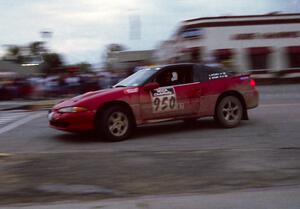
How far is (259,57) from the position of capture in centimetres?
3544

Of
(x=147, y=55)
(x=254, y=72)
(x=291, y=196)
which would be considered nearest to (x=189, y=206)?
(x=291, y=196)

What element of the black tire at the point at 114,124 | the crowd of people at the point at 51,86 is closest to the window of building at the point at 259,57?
the crowd of people at the point at 51,86

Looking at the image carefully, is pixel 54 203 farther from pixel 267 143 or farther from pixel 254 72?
pixel 254 72

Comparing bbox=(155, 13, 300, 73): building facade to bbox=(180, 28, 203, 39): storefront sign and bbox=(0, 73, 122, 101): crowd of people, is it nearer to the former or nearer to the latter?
bbox=(180, 28, 203, 39): storefront sign

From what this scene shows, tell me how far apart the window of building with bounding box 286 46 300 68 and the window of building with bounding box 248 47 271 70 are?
1.44 m

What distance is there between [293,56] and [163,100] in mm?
27748

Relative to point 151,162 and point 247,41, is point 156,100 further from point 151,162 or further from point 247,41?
point 247,41

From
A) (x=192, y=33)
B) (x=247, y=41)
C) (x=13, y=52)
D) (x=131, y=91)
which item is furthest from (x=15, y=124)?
(x=13, y=52)

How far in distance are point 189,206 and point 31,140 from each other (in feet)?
17.8

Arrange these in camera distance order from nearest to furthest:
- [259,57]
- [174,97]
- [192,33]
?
1. [174,97]
2. [192,33]
3. [259,57]

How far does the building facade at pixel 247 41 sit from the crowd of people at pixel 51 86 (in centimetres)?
1059

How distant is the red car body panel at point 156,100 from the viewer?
9258 mm

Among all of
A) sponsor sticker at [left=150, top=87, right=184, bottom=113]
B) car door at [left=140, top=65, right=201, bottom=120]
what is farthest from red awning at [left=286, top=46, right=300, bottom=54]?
sponsor sticker at [left=150, top=87, right=184, bottom=113]

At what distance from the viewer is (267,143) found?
8.70 meters
